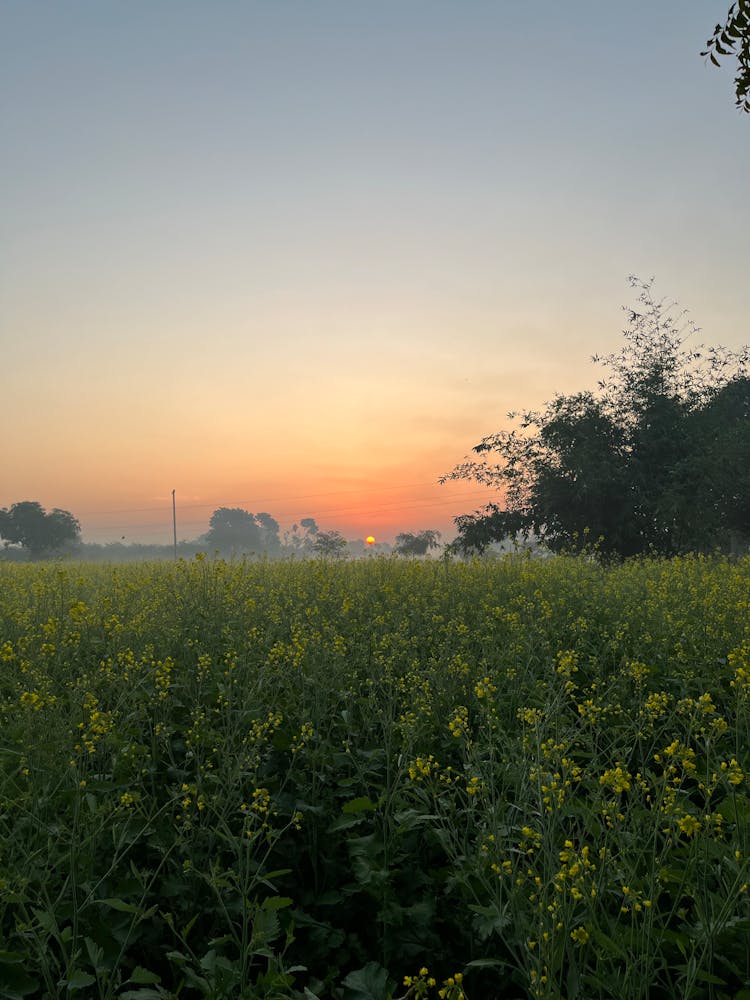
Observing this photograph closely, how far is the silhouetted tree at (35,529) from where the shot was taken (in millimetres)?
76188

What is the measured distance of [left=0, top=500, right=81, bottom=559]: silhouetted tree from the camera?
7619cm

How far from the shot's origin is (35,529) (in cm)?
7769

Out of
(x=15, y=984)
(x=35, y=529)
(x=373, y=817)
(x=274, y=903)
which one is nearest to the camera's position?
(x=15, y=984)

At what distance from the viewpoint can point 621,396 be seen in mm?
25234

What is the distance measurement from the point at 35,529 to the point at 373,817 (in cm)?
8266

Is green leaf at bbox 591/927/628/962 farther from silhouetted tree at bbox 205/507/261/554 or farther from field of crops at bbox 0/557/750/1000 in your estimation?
silhouetted tree at bbox 205/507/261/554

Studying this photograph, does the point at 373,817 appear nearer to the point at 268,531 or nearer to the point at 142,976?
the point at 142,976

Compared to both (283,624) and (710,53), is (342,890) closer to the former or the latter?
(283,624)

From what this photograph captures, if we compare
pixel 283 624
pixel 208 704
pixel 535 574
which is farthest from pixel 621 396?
pixel 208 704

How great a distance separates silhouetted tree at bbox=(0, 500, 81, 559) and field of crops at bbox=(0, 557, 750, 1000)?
7728 centimetres

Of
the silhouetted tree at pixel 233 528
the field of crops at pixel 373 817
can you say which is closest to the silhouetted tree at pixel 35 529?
the silhouetted tree at pixel 233 528

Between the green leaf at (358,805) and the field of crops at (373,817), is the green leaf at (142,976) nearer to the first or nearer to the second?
the field of crops at (373,817)

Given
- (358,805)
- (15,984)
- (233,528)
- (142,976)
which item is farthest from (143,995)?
(233,528)

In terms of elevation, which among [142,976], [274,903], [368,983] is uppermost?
[274,903]
